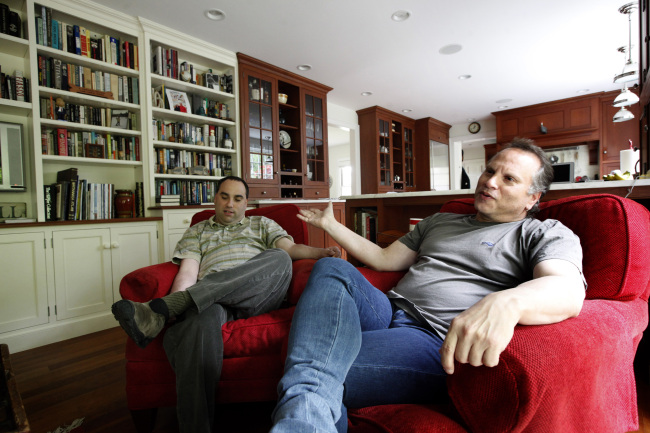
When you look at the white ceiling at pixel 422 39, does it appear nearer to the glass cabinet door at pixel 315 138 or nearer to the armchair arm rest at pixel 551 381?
the glass cabinet door at pixel 315 138

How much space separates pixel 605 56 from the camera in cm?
390

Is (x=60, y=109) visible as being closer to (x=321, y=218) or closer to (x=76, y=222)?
(x=76, y=222)

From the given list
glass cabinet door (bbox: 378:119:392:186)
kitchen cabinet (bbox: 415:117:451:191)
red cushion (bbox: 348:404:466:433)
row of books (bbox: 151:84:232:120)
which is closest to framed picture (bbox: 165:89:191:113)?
row of books (bbox: 151:84:232:120)

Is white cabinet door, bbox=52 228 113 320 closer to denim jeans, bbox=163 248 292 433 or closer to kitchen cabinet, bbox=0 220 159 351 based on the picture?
kitchen cabinet, bbox=0 220 159 351

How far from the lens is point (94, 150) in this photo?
266 centimetres

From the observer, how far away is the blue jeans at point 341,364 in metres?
0.64

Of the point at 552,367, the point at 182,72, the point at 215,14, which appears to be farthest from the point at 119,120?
the point at 552,367

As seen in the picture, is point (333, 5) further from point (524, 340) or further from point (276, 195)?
point (524, 340)

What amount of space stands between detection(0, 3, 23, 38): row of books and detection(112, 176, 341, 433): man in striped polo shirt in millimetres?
1946

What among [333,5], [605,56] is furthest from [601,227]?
[605,56]

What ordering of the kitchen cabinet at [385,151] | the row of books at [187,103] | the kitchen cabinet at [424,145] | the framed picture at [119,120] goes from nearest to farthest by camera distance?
the framed picture at [119,120] < the row of books at [187,103] < the kitchen cabinet at [385,151] < the kitchen cabinet at [424,145]

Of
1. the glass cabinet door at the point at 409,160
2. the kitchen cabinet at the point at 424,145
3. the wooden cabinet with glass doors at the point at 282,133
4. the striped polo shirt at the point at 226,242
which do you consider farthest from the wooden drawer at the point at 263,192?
the kitchen cabinet at the point at 424,145

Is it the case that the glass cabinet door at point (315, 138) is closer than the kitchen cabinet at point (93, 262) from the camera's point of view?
No

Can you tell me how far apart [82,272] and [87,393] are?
1127 mm
